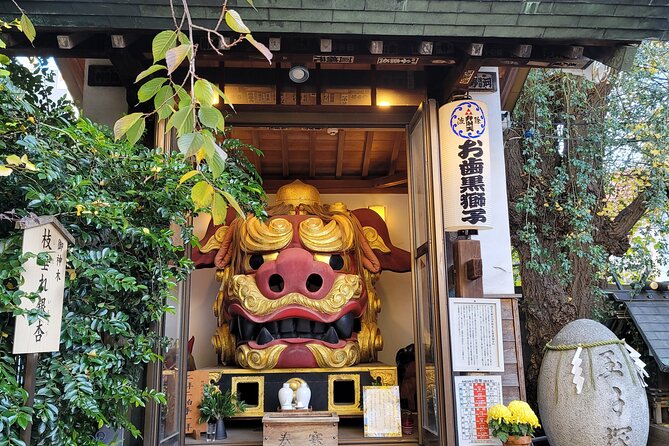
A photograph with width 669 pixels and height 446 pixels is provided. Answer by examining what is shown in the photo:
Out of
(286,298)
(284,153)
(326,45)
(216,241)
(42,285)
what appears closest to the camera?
(42,285)

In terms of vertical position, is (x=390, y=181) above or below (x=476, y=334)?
above

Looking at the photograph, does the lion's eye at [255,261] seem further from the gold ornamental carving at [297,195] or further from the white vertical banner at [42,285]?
the white vertical banner at [42,285]

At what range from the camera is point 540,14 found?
14.6 ft

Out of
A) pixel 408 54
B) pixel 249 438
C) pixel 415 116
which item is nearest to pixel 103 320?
pixel 249 438

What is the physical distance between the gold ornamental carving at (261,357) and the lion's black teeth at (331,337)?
476mm

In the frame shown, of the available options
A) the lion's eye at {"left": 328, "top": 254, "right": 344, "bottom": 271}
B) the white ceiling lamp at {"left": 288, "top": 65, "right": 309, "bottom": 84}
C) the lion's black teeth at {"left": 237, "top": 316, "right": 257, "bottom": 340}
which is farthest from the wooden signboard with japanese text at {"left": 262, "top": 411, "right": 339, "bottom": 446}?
the white ceiling lamp at {"left": 288, "top": 65, "right": 309, "bottom": 84}

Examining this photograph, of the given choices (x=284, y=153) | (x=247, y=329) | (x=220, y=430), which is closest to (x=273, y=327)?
(x=247, y=329)

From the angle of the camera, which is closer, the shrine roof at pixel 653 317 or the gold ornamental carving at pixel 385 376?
the shrine roof at pixel 653 317

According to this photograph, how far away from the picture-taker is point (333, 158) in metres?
8.16

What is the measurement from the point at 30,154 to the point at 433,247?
326 centimetres

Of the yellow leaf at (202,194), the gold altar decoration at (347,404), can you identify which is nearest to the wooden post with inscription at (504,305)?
the gold altar decoration at (347,404)

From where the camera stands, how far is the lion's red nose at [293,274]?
6.57 meters

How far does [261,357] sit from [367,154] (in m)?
3.16

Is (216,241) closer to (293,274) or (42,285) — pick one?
(293,274)
